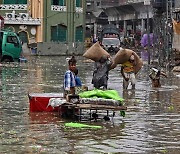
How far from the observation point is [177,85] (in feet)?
77.5

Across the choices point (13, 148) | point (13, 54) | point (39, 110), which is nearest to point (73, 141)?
point (13, 148)

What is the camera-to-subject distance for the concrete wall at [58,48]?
55.4 meters

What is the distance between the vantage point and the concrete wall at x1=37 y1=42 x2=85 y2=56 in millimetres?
55438

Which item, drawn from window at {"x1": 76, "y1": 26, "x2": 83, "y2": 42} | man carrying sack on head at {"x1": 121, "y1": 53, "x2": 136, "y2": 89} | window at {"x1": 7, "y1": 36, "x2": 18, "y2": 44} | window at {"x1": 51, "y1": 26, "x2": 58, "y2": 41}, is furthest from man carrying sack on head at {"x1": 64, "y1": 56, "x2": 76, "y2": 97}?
window at {"x1": 76, "y1": 26, "x2": 83, "y2": 42}

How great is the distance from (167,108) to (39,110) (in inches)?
130

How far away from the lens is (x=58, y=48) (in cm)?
5653

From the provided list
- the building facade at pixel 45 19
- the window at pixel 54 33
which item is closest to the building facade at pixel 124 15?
the building facade at pixel 45 19

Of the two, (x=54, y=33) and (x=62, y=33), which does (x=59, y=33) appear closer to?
(x=62, y=33)

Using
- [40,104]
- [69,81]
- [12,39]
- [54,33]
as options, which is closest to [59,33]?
[54,33]

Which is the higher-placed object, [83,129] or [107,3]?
[107,3]

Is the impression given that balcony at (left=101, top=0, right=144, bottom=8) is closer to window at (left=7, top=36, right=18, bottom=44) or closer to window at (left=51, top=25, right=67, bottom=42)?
window at (left=51, top=25, right=67, bottom=42)

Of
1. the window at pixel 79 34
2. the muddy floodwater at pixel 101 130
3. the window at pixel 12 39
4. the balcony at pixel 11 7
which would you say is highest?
the balcony at pixel 11 7

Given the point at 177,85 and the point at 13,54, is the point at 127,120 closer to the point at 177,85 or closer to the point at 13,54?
the point at 177,85

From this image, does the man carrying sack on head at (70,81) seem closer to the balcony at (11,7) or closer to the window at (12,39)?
the window at (12,39)
